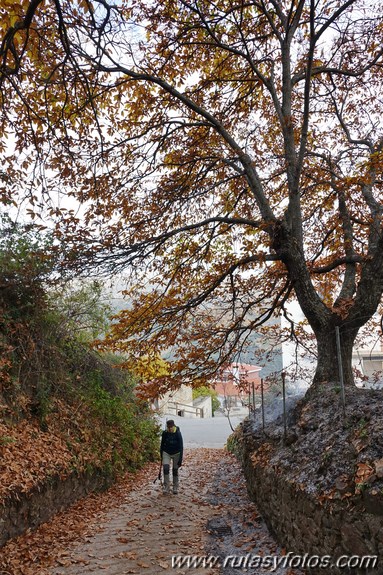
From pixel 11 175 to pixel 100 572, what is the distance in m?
6.36

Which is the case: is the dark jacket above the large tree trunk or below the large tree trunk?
below

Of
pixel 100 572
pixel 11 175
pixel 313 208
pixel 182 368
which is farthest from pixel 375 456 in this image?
pixel 313 208

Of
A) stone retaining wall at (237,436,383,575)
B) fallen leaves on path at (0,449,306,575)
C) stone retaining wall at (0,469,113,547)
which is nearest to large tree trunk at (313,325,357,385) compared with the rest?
stone retaining wall at (237,436,383,575)

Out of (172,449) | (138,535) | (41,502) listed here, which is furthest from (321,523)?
(172,449)

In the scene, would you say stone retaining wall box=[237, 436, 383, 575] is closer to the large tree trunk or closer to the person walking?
the large tree trunk

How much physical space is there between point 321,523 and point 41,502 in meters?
4.66

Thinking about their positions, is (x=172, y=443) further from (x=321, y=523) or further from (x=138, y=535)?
(x=321, y=523)

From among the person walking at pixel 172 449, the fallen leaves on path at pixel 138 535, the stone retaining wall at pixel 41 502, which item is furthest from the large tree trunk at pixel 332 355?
the stone retaining wall at pixel 41 502

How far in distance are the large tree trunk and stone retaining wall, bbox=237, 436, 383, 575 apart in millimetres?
1952

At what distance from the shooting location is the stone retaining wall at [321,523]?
3.97 meters

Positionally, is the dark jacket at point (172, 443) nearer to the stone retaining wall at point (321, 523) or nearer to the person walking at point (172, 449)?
the person walking at point (172, 449)

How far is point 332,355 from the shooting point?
7.98m

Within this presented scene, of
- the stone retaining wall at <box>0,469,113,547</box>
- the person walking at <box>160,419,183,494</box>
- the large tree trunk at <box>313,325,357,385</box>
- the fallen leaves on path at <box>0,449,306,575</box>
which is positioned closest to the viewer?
the fallen leaves on path at <box>0,449,306,575</box>

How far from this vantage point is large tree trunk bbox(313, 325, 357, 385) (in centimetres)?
784
